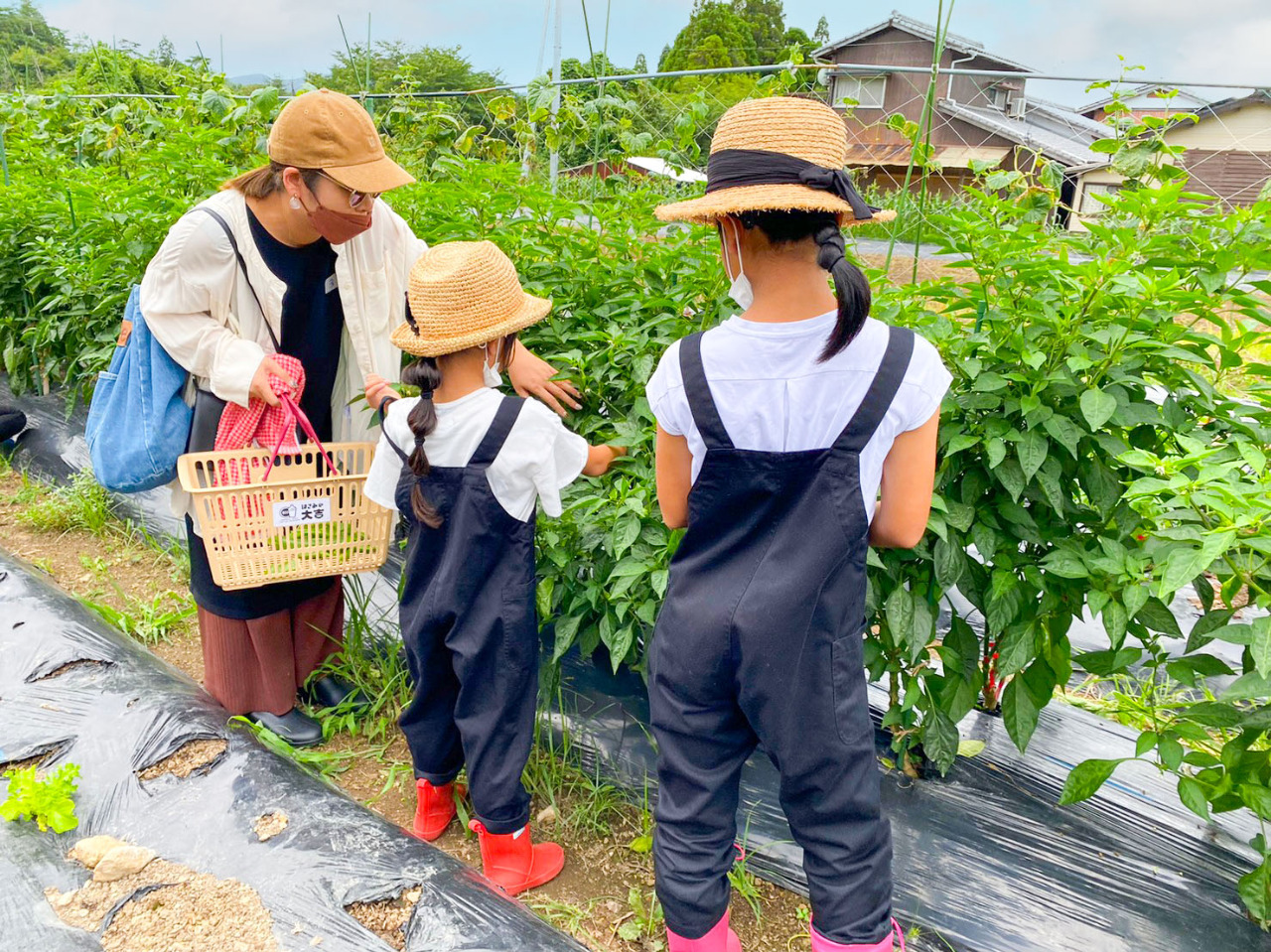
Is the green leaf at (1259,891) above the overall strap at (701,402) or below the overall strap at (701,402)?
below

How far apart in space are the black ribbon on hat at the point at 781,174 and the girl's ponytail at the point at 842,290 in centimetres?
6

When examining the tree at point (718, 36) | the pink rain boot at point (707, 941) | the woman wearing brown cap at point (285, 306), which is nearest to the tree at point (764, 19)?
the tree at point (718, 36)

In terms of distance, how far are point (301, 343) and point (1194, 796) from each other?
226 cm

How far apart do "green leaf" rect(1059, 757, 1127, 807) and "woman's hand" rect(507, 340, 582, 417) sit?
1325mm

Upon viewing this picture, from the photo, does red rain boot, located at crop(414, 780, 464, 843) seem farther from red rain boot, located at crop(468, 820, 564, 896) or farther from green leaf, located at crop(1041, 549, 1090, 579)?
green leaf, located at crop(1041, 549, 1090, 579)

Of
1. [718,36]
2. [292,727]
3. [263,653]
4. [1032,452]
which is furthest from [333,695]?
[718,36]

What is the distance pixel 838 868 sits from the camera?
5.01 ft

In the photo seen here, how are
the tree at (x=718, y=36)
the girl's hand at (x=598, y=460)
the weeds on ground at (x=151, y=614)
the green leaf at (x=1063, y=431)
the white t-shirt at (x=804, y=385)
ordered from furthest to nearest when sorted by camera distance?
the tree at (x=718, y=36) → the weeds on ground at (x=151, y=614) → the girl's hand at (x=598, y=460) → the green leaf at (x=1063, y=431) → the white t-shirt at (x=804, y=385)

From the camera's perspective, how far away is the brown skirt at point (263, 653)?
8.38 feet

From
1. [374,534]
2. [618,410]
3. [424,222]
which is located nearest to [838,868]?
[618,410]

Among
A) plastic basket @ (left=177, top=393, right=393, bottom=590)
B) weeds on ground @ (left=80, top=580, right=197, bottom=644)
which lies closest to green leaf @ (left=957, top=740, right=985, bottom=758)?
plastic basket @ (left=177, top=393, right=393, bottom=590)

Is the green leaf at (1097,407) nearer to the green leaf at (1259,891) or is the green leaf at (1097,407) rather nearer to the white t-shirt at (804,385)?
the white t-shirt at (804,385)

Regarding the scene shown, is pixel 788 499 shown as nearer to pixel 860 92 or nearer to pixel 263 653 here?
pixel 263 653

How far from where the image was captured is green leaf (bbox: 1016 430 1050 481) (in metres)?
1.66
